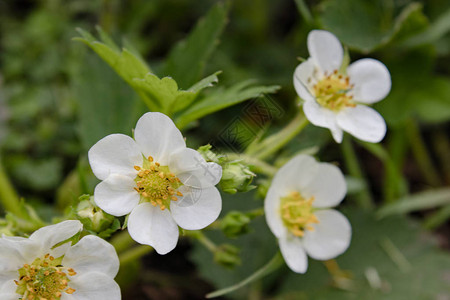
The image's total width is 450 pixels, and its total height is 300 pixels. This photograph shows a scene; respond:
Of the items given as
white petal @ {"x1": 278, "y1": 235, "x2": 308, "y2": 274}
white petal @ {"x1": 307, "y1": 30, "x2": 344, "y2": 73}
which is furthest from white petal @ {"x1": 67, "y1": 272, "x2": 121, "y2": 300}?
white petal @ {"x1": 307, "y1": 30, "x2": 344, "y2": 73}

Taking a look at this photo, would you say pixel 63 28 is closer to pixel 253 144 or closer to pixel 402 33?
pixel 253 144

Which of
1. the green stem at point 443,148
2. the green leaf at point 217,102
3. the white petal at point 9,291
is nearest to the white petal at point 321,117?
the green leaf at point 217,102

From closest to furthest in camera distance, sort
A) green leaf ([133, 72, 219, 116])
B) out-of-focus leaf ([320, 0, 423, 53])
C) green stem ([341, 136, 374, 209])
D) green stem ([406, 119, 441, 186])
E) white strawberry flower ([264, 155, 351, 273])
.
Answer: green leaf ([133, 72, 219, 116]) < white strawberry flower ([264, 155, 351, 273]) < out-of-focus leaf ([320, 0, 423, 53]) < green stem ([341, 136, 374, 209]) < green stem ([406, 119, 441, 186])

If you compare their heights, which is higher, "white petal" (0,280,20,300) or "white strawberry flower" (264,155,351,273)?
"white petal" (0,280,20,300)

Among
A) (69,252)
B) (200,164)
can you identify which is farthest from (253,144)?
(69,252)

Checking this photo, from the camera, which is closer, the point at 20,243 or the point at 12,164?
the point at 20,243

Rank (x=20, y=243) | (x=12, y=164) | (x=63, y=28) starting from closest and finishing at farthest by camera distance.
Result: (x=20, y=243)
(x=12, y=164)
(x=63, y=28)

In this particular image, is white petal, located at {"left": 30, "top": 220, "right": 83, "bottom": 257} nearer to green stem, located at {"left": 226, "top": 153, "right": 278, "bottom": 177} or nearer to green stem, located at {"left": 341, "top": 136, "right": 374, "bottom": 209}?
green stem, located at {"left": 226, "top": 153, "right": 278, "bottom": 177}
